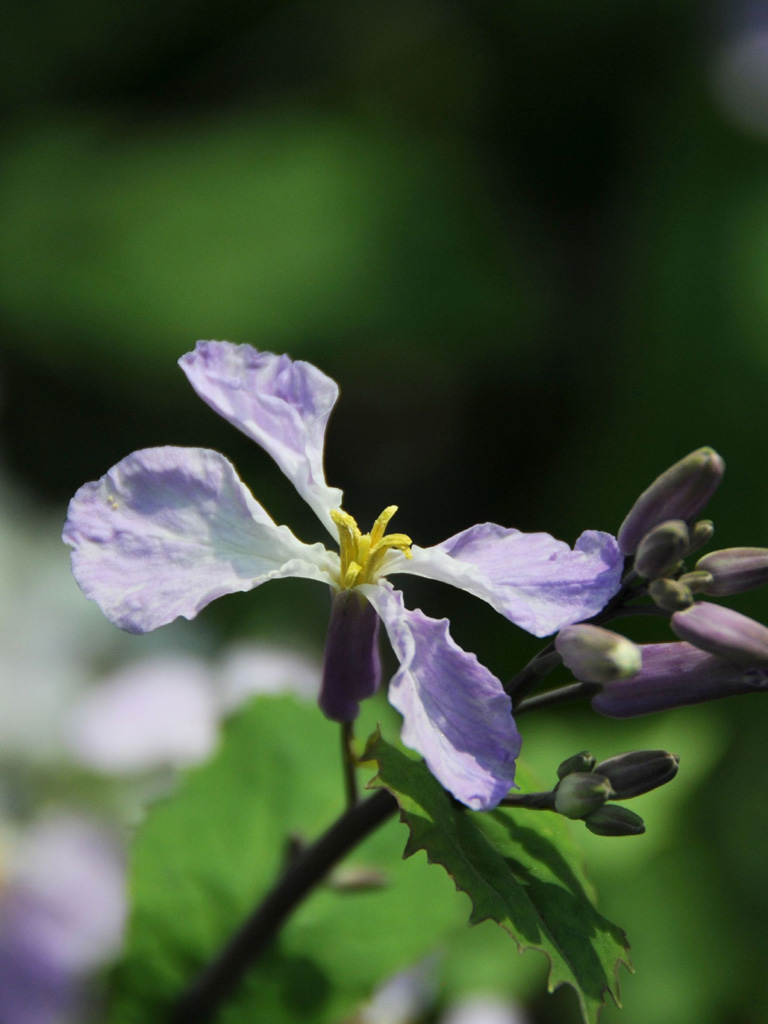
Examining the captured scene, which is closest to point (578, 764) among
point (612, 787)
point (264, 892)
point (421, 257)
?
point (612, 787)

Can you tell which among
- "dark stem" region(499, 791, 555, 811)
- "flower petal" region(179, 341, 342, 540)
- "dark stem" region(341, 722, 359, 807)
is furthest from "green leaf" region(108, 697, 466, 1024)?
"flower petal" region(179, 341, 342, 540)

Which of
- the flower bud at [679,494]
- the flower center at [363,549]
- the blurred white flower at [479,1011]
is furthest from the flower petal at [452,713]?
the blurred white flower at [479,1011]

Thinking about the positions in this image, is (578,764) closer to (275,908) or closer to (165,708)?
(275,908)

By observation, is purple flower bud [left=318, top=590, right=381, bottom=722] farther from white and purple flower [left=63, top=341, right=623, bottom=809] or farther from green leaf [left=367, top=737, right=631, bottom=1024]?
green leaf [left=367, top=737, right=631, bottom=1024]

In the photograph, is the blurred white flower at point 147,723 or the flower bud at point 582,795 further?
the blurred white flower at point 147,723

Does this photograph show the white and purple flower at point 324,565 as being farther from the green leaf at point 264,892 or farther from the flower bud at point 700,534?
the green leaf at point 264,892

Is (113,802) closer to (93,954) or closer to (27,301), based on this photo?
(93,954)

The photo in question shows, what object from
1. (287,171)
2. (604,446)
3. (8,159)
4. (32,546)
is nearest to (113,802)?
(32,546)
